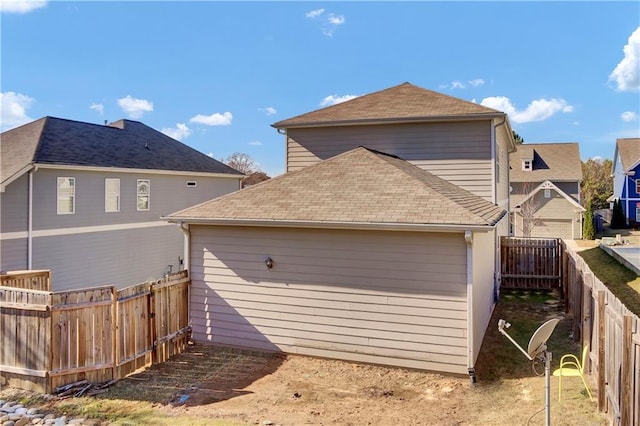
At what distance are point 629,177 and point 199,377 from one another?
39.8 meters

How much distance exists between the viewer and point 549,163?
35.1m

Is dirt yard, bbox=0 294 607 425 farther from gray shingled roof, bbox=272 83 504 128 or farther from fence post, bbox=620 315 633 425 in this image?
gray shingled roof, bbox=272 83 504 128

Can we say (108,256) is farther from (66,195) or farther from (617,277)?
(617,277)

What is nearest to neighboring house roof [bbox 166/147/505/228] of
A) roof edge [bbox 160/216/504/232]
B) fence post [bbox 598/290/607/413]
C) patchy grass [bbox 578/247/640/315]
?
roof edge [bbox 160/216/504/232]

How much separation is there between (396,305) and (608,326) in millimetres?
3056

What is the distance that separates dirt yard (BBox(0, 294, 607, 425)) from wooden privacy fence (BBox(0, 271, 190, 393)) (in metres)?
0.46

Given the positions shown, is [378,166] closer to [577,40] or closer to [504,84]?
[577,40]

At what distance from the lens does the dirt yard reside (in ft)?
17.1

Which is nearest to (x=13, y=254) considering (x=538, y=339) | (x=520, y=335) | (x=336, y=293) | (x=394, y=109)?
(x=336, y=293)

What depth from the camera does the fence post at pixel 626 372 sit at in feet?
12.2

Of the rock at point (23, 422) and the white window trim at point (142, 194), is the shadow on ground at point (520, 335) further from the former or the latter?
the white window trim at point (142, 194)

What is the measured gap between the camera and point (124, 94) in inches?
955

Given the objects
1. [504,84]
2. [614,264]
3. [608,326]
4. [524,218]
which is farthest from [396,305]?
[524,218]

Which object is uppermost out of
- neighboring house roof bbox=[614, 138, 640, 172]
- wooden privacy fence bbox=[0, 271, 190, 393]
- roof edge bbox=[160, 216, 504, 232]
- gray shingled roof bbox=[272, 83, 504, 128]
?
neighboring house roof bbox=[614, 138, 640, 172]
